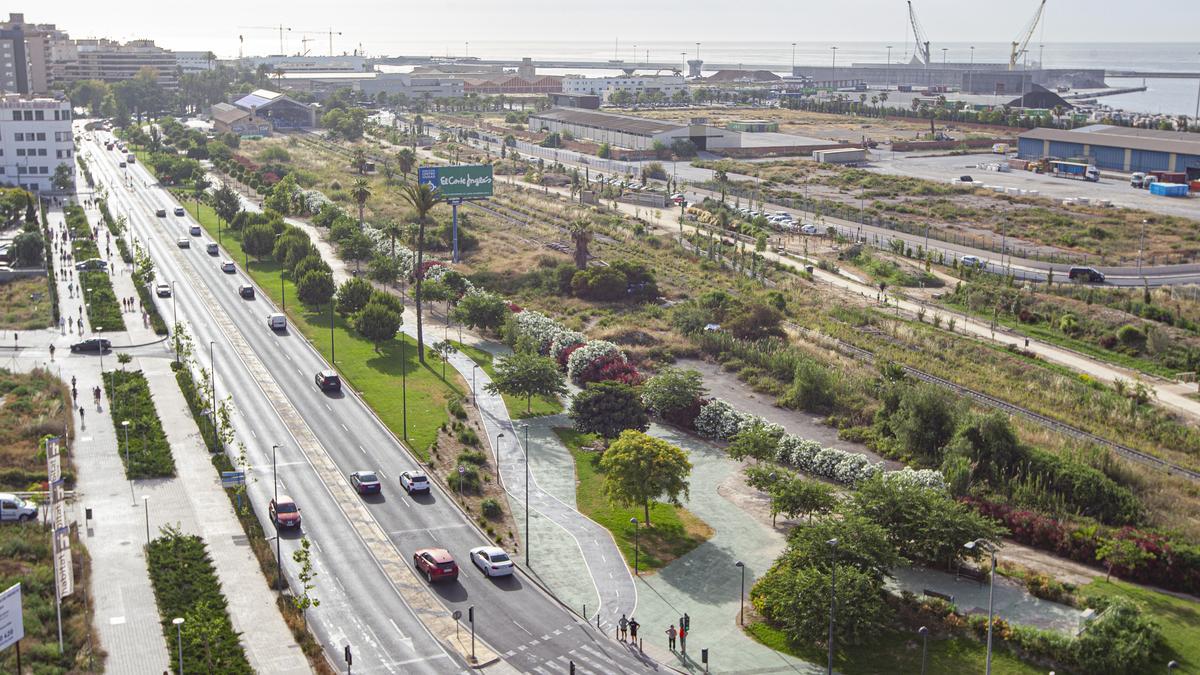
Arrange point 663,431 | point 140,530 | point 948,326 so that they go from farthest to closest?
1. point 948,326
2. point 663,431
3. point 140,530

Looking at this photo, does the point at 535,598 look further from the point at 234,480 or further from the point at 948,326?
the point at 948,326

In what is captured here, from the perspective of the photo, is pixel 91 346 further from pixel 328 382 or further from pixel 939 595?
pixel 939 595

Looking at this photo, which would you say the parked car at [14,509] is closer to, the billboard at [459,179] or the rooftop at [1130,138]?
the billboard at [459,179]

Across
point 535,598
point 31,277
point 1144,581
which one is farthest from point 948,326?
point 31,277

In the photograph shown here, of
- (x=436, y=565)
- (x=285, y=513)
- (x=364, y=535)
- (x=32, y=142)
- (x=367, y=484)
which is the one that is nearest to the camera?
(x=436, y=565)

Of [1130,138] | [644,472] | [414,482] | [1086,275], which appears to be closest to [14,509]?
[414,482]

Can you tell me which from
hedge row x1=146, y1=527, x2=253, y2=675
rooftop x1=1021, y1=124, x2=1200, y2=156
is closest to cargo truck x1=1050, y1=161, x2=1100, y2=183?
rooftop x1=1021, y1=124, x2=1200, y2=156
